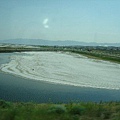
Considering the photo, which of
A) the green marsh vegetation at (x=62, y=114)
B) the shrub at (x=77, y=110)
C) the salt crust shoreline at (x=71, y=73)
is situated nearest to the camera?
the green marsh vegetation at (x=62, y=114)

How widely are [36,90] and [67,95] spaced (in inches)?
171

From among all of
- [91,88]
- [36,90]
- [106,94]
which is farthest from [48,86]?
[106,94]

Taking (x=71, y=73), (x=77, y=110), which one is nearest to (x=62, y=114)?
(x=77, y=110)

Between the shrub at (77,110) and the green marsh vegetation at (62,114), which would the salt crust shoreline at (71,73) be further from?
the shrub at (77,110)

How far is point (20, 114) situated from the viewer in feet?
41.3

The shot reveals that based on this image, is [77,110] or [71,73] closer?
[77,110]

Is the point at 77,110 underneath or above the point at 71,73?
above

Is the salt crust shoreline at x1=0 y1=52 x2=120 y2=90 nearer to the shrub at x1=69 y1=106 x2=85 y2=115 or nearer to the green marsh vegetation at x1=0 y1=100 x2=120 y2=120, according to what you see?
the green marsh vegetation at x1=0 y1=100 x2=120 y2=120

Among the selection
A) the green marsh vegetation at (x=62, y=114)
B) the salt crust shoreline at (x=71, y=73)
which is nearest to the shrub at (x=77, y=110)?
the green marsh vegetation at (x=62, y=114)

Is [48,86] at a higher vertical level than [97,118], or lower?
lower

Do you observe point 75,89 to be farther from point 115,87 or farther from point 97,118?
point 97,118

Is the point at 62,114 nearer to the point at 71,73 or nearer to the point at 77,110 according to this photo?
the point at 77,110

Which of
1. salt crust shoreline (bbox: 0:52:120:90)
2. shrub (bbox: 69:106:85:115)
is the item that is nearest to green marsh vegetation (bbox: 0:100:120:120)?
shrub (bbox: 69:106:85:115)

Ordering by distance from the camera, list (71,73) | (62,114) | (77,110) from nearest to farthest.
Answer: (62,114) < (77,110) < (71,73)
